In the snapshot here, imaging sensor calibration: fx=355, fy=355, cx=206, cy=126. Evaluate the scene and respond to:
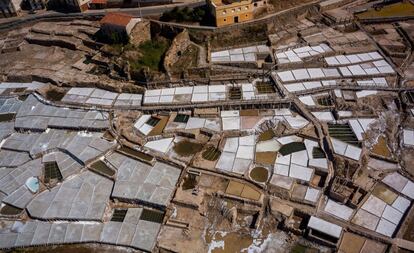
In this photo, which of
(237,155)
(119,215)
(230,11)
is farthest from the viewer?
(230,11)

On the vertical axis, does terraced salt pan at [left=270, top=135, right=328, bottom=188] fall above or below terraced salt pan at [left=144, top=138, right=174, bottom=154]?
below

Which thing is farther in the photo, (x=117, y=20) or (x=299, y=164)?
(x=117, y=20)

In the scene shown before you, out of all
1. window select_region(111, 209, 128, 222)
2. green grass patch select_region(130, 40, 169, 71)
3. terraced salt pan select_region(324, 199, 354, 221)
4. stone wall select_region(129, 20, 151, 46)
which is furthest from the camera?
stone wall select_region(129, 20, 151, 46)

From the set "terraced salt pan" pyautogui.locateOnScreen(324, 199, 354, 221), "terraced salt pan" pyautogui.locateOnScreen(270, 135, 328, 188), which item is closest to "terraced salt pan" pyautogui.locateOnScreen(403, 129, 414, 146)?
"terraced salt pan" pyautogui.locateOnScreen(270, 135, 328, 188)

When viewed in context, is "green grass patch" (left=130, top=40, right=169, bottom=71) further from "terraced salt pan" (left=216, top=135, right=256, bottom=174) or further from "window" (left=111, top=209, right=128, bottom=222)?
"window" (left=111, top=209, right=128, bottom=222)

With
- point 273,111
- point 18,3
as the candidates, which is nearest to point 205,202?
point 273,111

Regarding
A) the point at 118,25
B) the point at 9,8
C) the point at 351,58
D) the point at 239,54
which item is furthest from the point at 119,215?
the point at 9,8

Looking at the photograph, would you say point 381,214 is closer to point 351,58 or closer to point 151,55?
point 351,58

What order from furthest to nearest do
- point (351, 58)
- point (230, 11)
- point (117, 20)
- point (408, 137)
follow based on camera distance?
point (117, 20)
point (230, 11)
point (351, 58)
point (408, 137)
